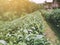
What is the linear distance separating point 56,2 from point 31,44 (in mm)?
7316

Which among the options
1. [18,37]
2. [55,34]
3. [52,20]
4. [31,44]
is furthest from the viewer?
[52,20]

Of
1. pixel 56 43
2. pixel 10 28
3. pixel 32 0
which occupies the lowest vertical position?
pixel 56 43

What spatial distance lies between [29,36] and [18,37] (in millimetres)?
290

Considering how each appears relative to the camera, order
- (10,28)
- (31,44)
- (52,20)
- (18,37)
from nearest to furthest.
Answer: (31,44)
(18,37)
(10,28)
(52,20)

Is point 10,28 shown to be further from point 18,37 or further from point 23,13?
point 23,13

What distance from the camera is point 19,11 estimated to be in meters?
10.4

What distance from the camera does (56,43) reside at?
7.17 meters

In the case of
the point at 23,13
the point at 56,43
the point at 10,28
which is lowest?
Result: the point at 56,43

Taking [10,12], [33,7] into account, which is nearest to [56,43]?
[10,12]

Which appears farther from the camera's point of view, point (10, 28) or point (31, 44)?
point (10, 28)

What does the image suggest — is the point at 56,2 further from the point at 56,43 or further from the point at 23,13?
the point at 56,43

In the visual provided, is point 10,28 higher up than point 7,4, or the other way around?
point 7,4

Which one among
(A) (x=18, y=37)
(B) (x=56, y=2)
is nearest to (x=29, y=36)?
(A) (x=18, y=37)

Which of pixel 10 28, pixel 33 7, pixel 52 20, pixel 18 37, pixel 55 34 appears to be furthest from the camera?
pixel 33 7
